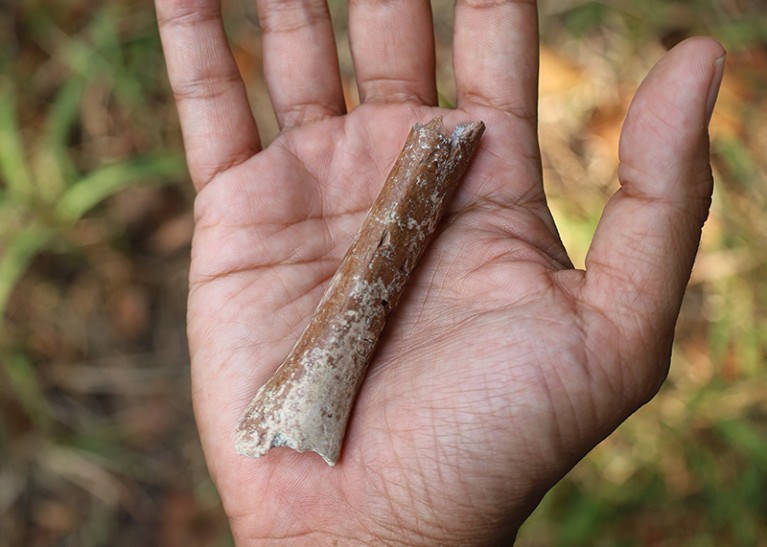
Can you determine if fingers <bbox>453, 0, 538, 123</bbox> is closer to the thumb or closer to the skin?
the skin

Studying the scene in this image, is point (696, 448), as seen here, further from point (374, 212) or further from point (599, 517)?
point (374, 212)

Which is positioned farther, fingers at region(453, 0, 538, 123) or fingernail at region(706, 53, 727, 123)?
fingers at region(453, 0, 538, 123)

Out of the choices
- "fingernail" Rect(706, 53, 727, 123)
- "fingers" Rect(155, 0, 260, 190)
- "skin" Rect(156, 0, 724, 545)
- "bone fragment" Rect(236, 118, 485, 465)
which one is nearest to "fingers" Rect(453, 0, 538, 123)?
"skin" Rect(156, 0, 724, 545)

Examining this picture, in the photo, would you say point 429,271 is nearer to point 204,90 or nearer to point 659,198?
point 659,198

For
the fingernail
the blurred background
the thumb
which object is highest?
the fingernail

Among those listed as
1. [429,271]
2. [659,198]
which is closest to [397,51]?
[429,271]

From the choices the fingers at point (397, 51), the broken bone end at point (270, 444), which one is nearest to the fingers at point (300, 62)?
the fingers at point (397, 51)

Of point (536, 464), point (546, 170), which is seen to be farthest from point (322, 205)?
point (546, 170)
